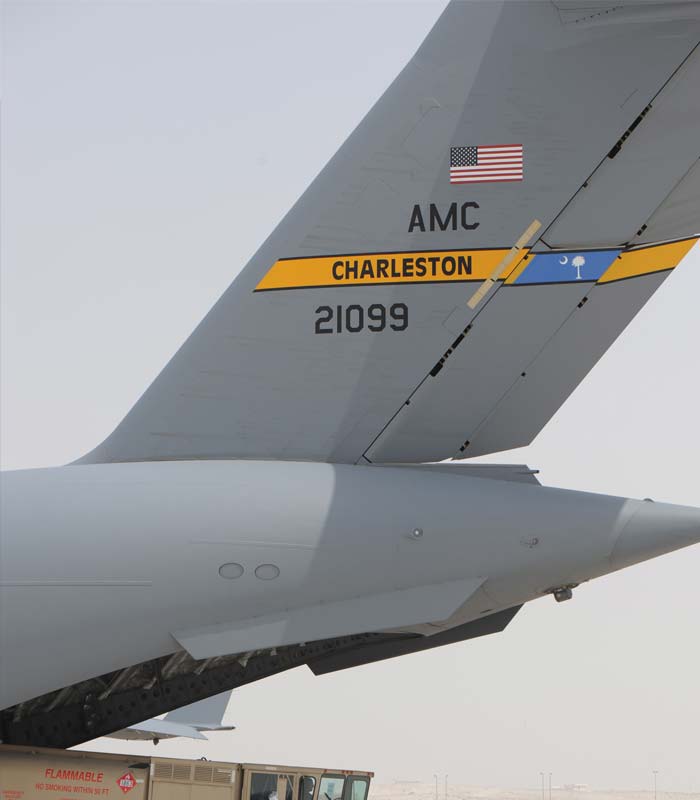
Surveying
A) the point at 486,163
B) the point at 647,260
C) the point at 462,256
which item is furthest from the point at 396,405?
the point at 647,260

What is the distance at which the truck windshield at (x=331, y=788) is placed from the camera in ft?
24.8

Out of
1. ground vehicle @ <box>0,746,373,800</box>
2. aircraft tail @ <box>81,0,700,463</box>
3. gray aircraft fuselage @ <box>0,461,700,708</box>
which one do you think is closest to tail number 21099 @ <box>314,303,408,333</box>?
aircraft tail @ <box>81,0,700,463</box>

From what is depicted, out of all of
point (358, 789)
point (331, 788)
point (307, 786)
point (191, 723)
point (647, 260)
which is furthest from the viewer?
point (191, 723)

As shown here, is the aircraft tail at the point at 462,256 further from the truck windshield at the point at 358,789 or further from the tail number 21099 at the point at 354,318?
the truck windshield at the point at 358,789

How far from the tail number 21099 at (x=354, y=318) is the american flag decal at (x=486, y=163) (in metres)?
0.96

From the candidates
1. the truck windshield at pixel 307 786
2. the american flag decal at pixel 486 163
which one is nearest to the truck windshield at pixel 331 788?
the truck windshield at pixel 307 786

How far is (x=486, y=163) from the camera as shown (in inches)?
254

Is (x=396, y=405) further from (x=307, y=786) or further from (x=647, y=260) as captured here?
(x=307, y=786)

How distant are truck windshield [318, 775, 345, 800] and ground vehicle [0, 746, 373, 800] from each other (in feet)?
0.89

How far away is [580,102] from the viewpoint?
6312 millimetres

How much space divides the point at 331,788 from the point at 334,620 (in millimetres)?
2418

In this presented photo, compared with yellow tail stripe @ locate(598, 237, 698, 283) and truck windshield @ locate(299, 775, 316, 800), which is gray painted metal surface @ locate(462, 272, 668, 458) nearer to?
yellow tail stripe @ locate(598, 237, 698, 283)

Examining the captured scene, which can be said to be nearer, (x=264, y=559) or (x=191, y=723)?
(x=264, y=559)

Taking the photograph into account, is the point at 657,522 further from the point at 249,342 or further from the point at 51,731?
the point at 51,731
